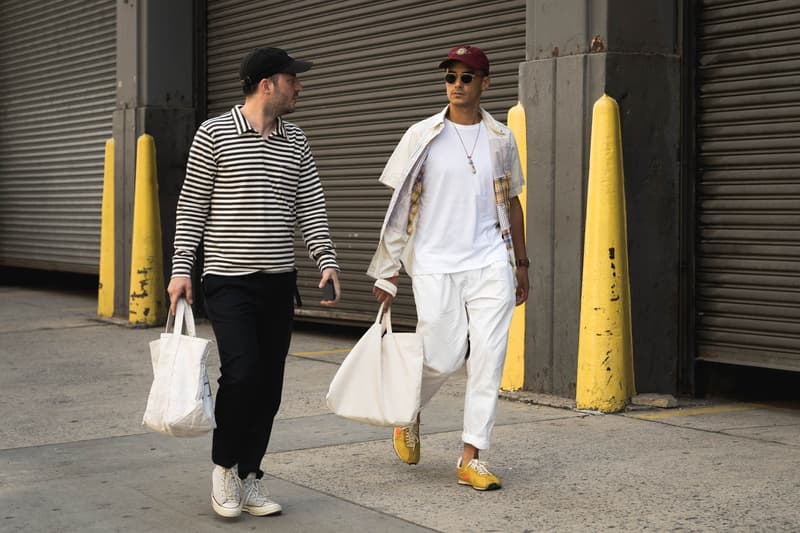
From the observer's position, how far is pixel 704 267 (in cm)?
808

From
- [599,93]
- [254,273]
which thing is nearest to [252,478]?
[254,273]

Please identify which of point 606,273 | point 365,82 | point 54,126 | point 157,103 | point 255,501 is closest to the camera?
point 255,501

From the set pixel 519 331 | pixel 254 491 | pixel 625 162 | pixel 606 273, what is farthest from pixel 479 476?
pixel 625 162

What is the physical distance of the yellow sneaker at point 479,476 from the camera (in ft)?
18.1

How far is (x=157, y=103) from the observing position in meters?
13.4

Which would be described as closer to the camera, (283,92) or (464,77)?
(283,92)

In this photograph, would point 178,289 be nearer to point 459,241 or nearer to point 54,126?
point 459,241

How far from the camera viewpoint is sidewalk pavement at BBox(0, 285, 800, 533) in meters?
5.05

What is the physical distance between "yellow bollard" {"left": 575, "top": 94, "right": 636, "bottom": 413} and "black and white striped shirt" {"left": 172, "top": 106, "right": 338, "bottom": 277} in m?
2.88

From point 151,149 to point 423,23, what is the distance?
4073 millimetres

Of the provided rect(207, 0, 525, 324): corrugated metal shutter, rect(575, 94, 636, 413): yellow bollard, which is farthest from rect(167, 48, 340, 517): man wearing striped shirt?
rect(207, 0, 525, 324): corrugated metal shutter

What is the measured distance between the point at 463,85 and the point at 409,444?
1710 millimetres

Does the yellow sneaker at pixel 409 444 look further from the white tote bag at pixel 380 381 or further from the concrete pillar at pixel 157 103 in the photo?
the concrete pillar at pixel 157 103

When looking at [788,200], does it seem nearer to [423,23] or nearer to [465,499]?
[465,499]
